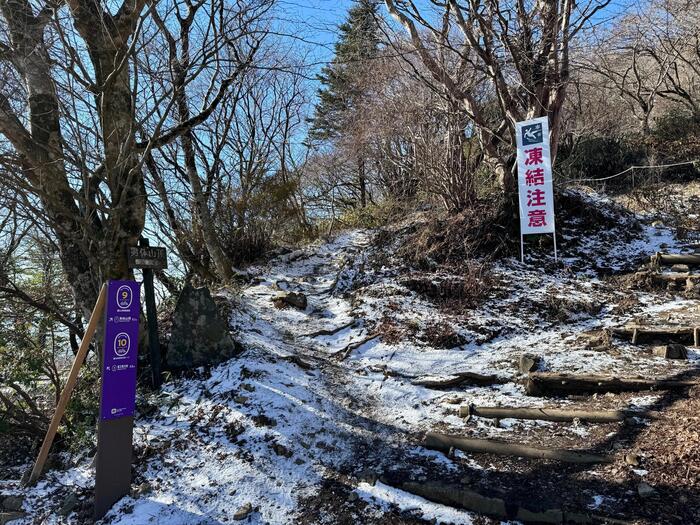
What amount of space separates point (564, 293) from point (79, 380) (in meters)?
7.37

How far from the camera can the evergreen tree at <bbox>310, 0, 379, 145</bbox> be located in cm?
1043

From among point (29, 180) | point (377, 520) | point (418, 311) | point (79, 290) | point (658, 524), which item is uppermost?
point (29, 180)

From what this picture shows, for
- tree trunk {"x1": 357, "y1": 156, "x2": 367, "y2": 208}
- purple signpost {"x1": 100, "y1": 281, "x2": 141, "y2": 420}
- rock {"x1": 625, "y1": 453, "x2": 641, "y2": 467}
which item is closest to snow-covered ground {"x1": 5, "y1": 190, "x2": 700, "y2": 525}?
rock {"x1": 625, "y1": 453, "x2": 641, "y2": 467}

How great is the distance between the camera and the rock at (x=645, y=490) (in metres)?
2.93

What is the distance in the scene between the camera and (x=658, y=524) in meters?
2.67

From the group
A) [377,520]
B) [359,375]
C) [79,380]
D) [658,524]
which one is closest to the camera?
[658,524]

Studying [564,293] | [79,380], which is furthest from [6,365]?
[564,293]

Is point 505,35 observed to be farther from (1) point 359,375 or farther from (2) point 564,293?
(1) point 359,375

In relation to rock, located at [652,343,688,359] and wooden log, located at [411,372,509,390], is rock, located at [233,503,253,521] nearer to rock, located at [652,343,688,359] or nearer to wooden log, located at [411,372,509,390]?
wooden log, located at [411,372,509,390]

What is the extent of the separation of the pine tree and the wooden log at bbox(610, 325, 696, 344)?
6949 millimetres

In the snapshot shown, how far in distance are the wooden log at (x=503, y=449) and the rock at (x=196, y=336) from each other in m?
2.98

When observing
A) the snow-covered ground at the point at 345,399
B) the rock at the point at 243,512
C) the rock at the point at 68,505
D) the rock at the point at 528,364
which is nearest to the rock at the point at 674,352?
the snow-covered ground at the point at 345,399

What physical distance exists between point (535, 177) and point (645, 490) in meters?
6.05

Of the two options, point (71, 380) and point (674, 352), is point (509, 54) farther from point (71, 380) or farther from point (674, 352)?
point (71, 380)
